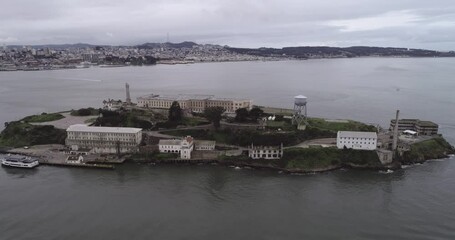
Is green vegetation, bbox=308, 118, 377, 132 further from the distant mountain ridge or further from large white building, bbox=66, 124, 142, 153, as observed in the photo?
the distant mountain ridge

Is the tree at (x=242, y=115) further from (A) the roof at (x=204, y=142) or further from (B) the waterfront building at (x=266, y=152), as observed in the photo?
(B) the waterfront building at (x=266, y=152)

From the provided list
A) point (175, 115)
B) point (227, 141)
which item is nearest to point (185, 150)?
point (227, 141)

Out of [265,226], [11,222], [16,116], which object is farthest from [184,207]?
[16,116]

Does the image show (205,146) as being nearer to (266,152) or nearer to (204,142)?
(204,142)

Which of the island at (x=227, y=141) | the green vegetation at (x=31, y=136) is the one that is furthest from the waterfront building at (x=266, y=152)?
the green vegetation at (x=31, y=136)

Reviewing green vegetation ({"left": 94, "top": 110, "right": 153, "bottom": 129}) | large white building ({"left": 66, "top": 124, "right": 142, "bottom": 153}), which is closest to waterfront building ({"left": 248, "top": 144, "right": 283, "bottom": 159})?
large white building ({"left": 66, "top": 124, "right": 142, "bottom": 153})

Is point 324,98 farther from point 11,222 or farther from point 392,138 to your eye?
point 11,222
